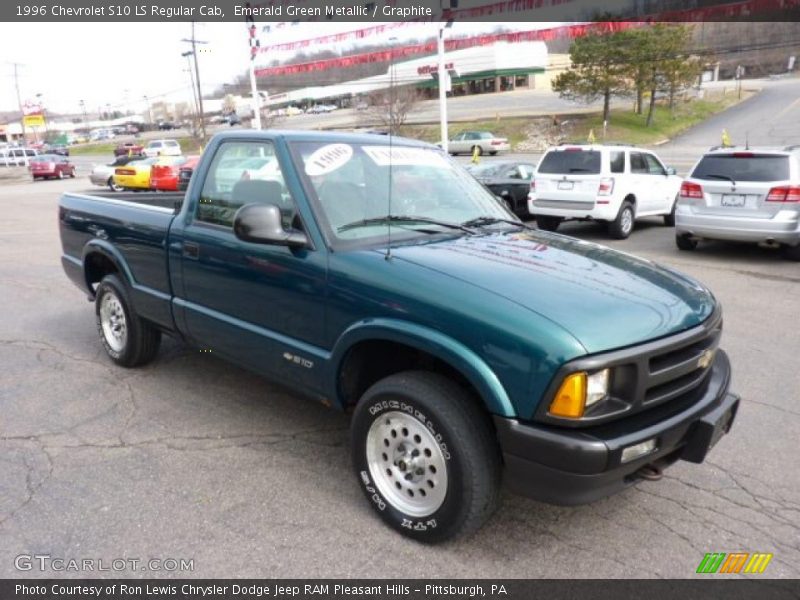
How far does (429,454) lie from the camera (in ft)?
9.30

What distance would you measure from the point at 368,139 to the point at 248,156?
2.43 ft

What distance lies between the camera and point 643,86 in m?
41.3

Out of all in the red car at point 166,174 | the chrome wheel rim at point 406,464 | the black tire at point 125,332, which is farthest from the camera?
the red car at point 166,174

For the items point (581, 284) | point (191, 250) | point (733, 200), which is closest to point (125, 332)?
point (191, 250)

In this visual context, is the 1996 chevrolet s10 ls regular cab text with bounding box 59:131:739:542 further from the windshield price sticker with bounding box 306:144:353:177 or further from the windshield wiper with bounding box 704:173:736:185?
the windshield wiper with bounding box 704:173:736:185

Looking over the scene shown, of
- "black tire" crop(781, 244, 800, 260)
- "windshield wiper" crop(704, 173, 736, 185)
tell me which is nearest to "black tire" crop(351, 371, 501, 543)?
"windshield wiper" crop(704, 173, 736, 185)

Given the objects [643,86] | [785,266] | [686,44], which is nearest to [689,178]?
[785,266]

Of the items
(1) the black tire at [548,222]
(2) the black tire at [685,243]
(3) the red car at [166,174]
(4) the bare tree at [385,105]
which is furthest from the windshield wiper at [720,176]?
(4) the bare tree at [385,105]

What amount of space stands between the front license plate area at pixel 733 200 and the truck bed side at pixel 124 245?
7.69 meters

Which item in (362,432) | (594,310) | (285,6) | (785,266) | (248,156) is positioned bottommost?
(785,266)

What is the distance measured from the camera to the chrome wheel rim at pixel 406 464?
9.23ft

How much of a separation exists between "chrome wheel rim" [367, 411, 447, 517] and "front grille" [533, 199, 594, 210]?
9455mm

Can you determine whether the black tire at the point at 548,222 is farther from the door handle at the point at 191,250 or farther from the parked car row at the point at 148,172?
the parked car row at the point at 148,172

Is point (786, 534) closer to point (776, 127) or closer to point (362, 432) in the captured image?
point (362, 432)
